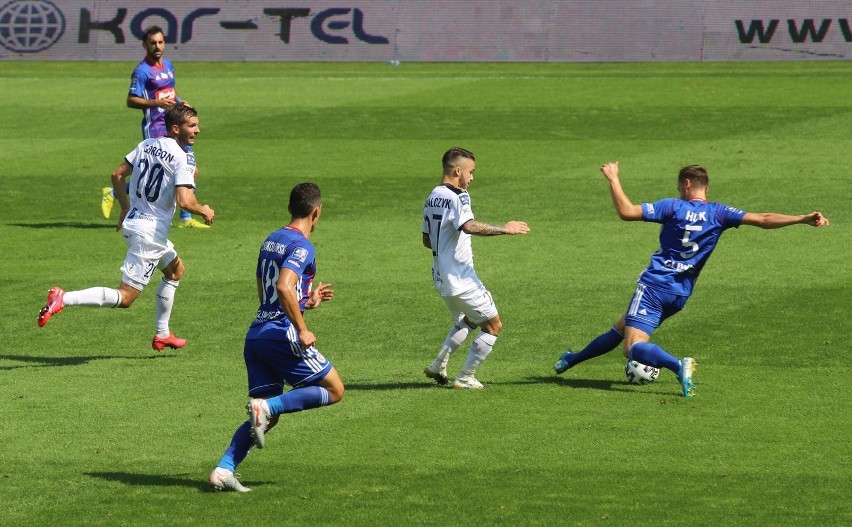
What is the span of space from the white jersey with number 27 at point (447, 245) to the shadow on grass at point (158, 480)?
269cm

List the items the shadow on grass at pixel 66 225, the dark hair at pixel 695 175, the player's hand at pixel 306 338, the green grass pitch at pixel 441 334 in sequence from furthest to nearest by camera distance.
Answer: the shadow on grass at pixel 66 225
the dark hair at pixel 695 175
the green grass pitch at pixel 441 334
the player's hand at pixel 306 338

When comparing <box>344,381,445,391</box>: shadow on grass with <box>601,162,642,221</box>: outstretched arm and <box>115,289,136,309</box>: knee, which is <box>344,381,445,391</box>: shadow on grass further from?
<box>115,289,136,309</box>: knee

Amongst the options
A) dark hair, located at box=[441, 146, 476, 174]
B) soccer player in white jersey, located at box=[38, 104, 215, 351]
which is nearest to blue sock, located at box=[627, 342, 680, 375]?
dark hair, located at box=[441, 146, 476, 174]

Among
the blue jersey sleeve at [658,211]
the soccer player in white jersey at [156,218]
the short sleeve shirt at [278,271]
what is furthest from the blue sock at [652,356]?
the soccer player in white jersey at [156,218]

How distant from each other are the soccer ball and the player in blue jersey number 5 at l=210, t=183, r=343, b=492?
3.29 meters

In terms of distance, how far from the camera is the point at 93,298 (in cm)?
1199

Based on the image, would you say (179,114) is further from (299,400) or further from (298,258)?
(299,400)

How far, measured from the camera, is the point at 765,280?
588 inches

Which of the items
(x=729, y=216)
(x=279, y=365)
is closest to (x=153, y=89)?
(x=729, y=216)

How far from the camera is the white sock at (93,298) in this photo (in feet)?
38.9

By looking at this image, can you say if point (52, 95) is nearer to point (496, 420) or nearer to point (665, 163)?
point (665, 163)

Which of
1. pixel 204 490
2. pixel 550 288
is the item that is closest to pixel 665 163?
pixel 550 288

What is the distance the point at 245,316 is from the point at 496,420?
14.1 feet

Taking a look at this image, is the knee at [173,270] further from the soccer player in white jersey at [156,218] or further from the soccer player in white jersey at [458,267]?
the soccer player in white jersey at [458,267]
